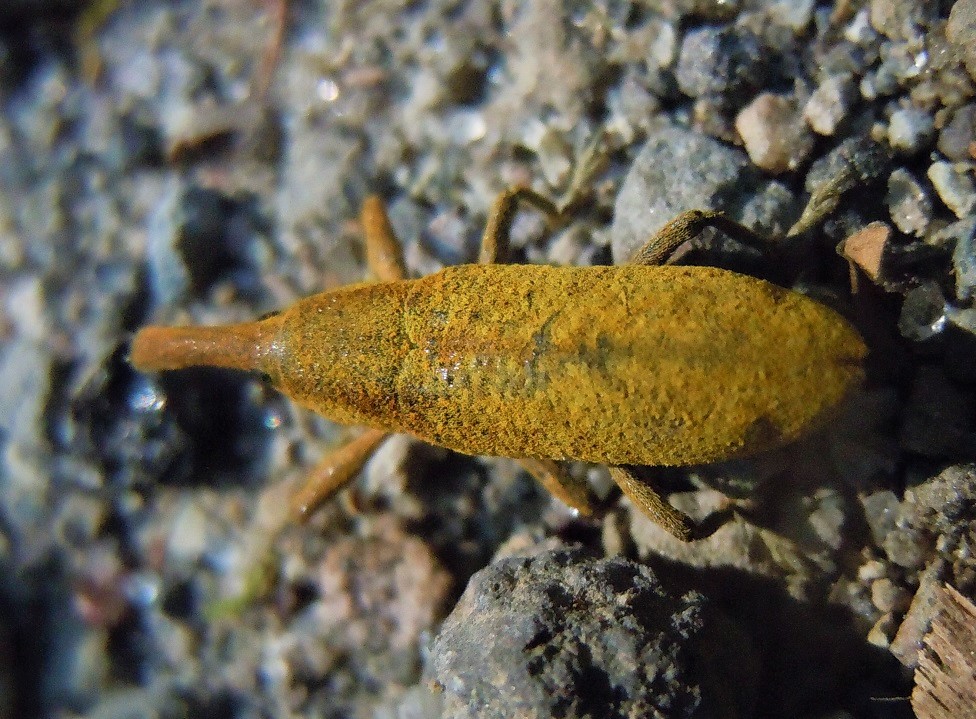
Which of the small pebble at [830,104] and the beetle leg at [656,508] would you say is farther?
the small pebble at [830,104]

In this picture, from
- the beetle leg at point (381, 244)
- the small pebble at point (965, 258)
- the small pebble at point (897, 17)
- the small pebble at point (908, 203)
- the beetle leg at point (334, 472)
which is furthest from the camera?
the beetle leg at point (381, 244)

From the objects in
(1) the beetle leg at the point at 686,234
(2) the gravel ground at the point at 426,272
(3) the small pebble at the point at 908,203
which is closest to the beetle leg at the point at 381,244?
(2) the gravel ground at the point at 426,272

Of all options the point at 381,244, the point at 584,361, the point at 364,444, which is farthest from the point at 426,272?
the point at 584,361

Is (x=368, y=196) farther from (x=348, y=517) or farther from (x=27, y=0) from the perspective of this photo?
(x=27, y=0)

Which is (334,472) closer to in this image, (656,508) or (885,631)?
(656,508)

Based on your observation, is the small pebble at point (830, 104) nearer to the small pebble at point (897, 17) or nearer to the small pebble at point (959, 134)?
the small pebble at point (897, 17)

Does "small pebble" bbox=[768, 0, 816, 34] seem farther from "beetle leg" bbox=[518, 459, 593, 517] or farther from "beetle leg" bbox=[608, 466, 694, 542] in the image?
"beetle leg" bbox=[518, 459, 593, 517]
